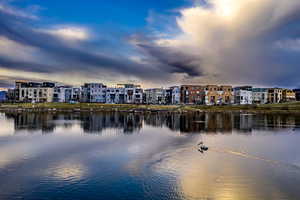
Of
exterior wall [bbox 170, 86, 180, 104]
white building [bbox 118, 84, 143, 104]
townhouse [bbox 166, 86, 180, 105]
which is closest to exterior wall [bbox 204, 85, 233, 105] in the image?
exterior wall [bbox 170, 86, 180, 104]

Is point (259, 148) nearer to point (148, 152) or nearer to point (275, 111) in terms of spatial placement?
point (148, 152)

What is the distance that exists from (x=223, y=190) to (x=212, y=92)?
158 m

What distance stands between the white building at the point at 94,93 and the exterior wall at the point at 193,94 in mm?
57908

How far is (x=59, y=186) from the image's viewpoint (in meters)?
20.9

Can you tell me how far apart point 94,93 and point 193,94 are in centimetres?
7120

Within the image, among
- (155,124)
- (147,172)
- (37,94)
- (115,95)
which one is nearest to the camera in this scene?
(147,172)

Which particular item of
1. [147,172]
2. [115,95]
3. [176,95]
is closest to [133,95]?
[115,95]

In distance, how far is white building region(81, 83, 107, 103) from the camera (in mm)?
189375

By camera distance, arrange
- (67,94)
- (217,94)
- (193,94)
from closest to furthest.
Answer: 1. (217,94)
2. (193,94)
3. (67,94)

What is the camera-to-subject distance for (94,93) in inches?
7515

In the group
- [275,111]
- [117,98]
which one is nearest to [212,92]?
[275,111]

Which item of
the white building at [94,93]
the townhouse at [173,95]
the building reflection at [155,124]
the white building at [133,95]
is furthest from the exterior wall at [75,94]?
the building reflection at [155,124]

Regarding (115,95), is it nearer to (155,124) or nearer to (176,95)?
(176,95)

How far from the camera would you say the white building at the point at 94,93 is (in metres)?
189
